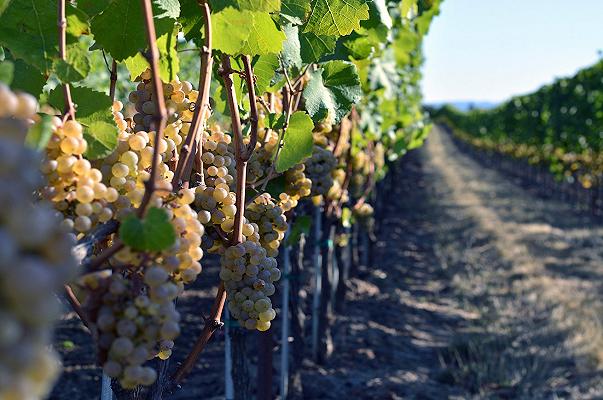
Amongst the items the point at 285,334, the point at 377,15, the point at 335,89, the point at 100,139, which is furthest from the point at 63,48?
the point at 285,334

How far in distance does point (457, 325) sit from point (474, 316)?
1.21 ft

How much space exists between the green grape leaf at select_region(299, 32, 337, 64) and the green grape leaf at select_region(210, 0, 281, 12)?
0.71m

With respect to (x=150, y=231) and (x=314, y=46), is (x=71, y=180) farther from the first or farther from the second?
(x=314, y=46)

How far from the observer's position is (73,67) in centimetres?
115

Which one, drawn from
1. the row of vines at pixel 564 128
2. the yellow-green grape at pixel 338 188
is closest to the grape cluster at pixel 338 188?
the yellow-green grape at pixel 338 188

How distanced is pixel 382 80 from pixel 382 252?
5.56 meters

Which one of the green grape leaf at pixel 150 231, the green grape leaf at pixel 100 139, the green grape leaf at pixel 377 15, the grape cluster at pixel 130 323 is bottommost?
the grape cluster at pixel 130 323

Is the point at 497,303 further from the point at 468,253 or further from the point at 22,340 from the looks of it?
Answer: the point at 22,340

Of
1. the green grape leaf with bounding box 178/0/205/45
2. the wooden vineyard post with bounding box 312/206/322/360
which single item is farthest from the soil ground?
the green grape leaf with bounding box 178/0/205/45

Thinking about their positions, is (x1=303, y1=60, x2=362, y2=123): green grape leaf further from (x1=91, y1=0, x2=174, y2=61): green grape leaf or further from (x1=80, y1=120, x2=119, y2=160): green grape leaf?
(x1=80, y1=120, x2=119, y2=160): green grape leaf

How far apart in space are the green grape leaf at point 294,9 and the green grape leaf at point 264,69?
0.57ft

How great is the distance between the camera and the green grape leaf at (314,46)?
2.04 m

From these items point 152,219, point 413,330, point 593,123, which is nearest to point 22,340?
point 152,219

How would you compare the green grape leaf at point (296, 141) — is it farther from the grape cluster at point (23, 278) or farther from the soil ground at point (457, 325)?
the soil ground at point (457, 325)
